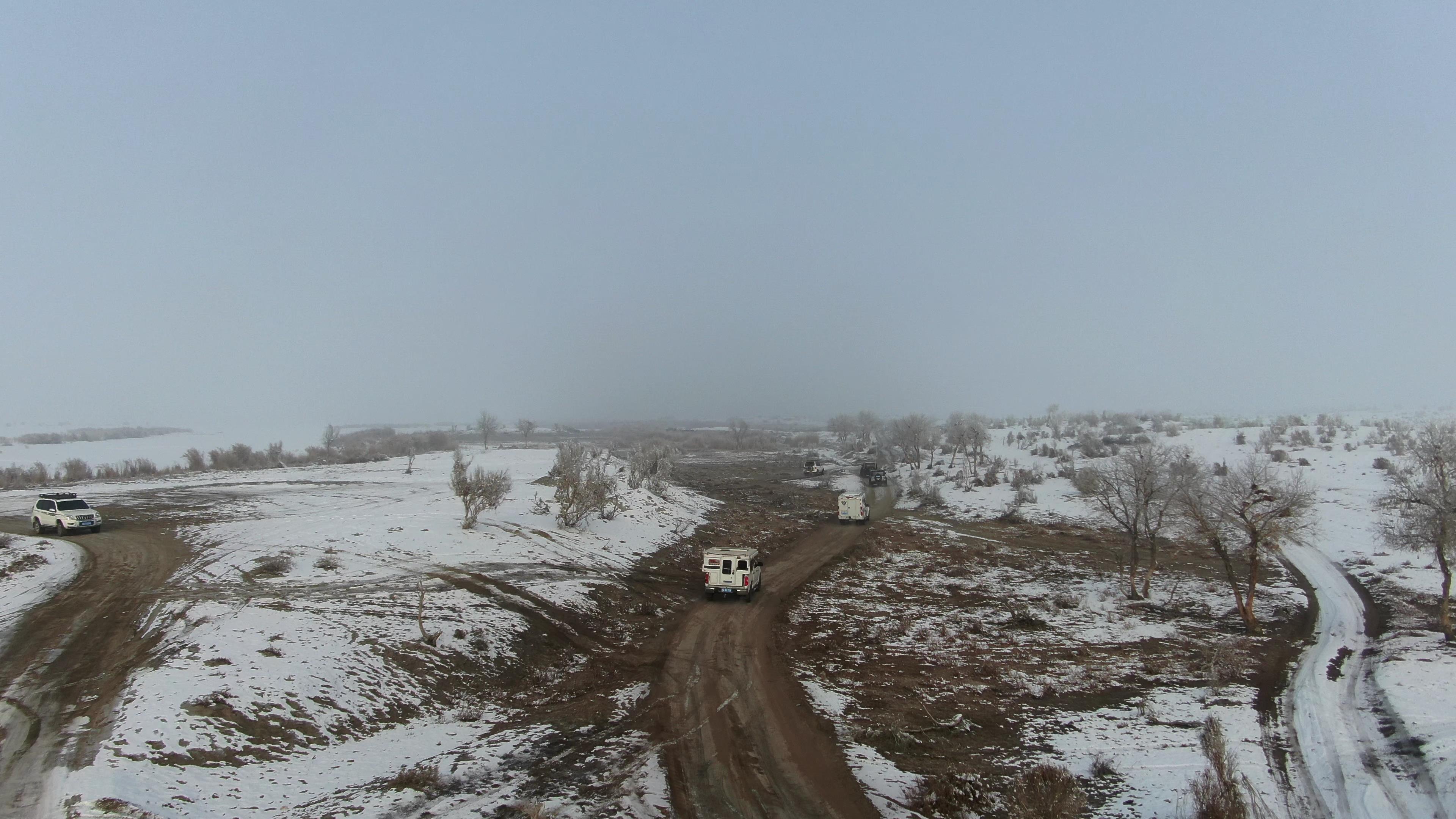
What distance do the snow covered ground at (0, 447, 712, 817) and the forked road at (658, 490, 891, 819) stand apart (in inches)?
108

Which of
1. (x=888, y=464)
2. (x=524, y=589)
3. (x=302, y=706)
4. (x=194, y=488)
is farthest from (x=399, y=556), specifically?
(x=888, y=464)

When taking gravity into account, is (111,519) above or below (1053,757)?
above

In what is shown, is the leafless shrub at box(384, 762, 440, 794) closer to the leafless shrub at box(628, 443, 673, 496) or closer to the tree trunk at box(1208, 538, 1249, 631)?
the tree trunk at box(1208, 538, 1249, 631)

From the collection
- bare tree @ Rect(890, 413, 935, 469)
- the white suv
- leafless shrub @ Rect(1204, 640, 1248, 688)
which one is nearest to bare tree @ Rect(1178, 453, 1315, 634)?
leafless shrub @ Rect(1204, 640, 1248, 688)

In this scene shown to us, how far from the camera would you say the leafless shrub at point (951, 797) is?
1236cm

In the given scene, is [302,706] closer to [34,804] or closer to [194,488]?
[34,804]

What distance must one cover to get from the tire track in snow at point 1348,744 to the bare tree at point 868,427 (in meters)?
118

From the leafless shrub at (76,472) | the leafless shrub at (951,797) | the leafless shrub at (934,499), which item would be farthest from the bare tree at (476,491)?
the leafless shrub at (76,472)

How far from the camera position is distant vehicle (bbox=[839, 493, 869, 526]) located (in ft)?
175

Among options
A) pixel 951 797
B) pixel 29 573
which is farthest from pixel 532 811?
pixel 29 573

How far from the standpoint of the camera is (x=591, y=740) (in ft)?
50.3

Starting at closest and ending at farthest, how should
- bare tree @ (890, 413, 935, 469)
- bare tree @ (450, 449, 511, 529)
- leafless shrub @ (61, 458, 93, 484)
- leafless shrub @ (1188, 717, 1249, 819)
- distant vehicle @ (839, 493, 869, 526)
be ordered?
leafless shrub @ (1188, 717, 1249, 819)
bare tree @ (450, 449, 511, 529)
distant vehicle @ (839, 493, 869, 526)
leafless shrub @ (61, 458, 93, 484)
bare tree @ (890, 413, 935, 469)

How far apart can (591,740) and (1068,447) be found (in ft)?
301

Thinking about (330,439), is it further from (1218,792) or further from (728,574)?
(1218,792)
